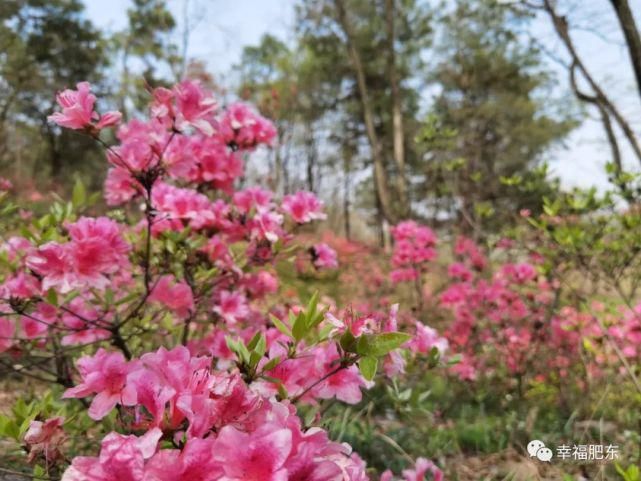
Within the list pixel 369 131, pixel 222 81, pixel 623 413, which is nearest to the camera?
pixel 623 413

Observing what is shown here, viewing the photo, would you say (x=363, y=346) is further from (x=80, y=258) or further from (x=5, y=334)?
(x=5, y=334)

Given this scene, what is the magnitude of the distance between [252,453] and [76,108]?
93 cm

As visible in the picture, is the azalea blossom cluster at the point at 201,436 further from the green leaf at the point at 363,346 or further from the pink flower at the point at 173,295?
the pink flower at the point at 173,295

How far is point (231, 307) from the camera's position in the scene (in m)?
1.86

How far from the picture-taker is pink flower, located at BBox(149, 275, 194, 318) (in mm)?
1741

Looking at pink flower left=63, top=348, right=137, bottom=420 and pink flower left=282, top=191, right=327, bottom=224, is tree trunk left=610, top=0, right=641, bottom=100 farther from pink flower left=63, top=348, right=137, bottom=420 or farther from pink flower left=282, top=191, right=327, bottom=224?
pink flower left=63, top=348, right=137, bottom=420

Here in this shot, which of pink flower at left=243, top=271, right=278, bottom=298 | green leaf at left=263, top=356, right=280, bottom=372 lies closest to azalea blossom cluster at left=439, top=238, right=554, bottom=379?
pink flower at left=243, top=271, right=278, bottom=298

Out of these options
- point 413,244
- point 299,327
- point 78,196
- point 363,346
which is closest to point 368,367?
point 363,346

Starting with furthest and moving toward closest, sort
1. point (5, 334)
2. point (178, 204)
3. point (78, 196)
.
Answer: point (78, 196)
point (178, 204)
point (5, 334)

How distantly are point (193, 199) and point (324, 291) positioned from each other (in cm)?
760

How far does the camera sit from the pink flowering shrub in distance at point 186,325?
2.01 ft

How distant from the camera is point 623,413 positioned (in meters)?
3.53

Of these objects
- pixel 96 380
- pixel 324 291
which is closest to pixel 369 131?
pixel 324 291

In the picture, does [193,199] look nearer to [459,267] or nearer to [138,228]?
[138,228]
